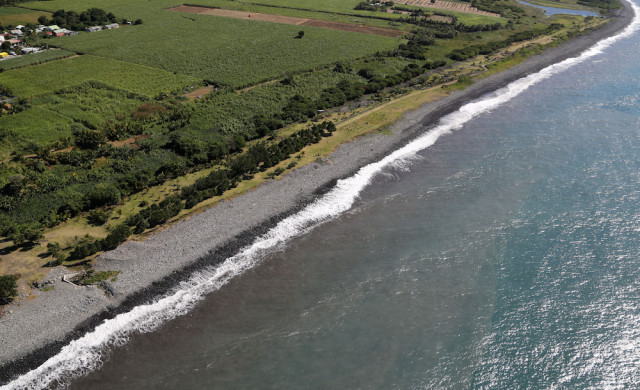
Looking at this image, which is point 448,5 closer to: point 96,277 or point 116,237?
point 116,237

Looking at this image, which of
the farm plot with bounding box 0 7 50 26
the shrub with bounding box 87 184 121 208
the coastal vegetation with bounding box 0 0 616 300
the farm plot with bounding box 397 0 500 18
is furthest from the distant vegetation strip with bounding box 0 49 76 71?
the farm plot with bounding box 397 0 500 18

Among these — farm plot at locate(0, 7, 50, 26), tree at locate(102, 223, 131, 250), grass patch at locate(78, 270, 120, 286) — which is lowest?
grass patch at locate(78, 270, 120, 286)

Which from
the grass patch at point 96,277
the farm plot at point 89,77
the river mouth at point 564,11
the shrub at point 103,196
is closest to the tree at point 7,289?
the grass patch at point 96,277

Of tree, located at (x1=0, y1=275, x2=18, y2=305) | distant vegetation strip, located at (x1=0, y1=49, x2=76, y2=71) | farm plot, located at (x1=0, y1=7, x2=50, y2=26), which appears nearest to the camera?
tree, located at (x1=0, y1=275, x2=18, y2=305)

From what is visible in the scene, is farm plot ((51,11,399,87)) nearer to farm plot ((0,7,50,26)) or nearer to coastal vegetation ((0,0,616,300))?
coastal vegetation ((0,0,616,300))

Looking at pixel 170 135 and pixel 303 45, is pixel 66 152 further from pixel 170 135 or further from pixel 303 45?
pixel 303 45

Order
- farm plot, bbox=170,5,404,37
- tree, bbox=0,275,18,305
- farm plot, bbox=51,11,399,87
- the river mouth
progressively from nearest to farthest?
tree, bbox=0,275,18,305
farm plot, bbox=51,11,399,87
farm plot, bbox=170,5,404,37
the river mouth
